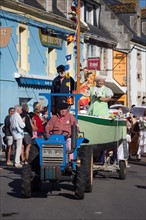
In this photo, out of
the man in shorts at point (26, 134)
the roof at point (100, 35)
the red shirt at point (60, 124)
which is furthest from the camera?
the roof at point (100, 35)

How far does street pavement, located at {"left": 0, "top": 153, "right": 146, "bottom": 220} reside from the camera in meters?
10.4

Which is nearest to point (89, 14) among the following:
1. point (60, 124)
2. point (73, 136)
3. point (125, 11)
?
point (125, 11)

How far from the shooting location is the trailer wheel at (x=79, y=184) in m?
11.8

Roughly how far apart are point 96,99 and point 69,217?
5359mm

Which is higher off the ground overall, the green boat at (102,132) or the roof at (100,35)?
the roof at (100,35)

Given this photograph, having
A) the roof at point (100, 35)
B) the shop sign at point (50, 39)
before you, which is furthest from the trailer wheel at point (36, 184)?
the roof at point (100, 35)

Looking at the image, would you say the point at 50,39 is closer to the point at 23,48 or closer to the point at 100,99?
the point at 23,48

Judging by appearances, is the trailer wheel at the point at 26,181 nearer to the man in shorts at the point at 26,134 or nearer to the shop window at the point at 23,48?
the man in shorts at the point at 26,134

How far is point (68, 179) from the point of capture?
12117mm

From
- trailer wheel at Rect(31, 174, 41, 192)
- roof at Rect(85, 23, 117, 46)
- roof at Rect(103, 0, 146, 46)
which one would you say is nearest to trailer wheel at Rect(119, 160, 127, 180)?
trailer wheel at Rect(31, 174, 41, 192)

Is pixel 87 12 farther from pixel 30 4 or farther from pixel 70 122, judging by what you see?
pixel 70 122

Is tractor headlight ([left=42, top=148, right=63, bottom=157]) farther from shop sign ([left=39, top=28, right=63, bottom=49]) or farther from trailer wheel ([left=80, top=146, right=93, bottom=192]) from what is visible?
shop sign ([left=39, top=28, right=63, bottom=49])

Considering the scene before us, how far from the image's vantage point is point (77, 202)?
1178 centimetres

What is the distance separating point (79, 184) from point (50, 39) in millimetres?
22492
